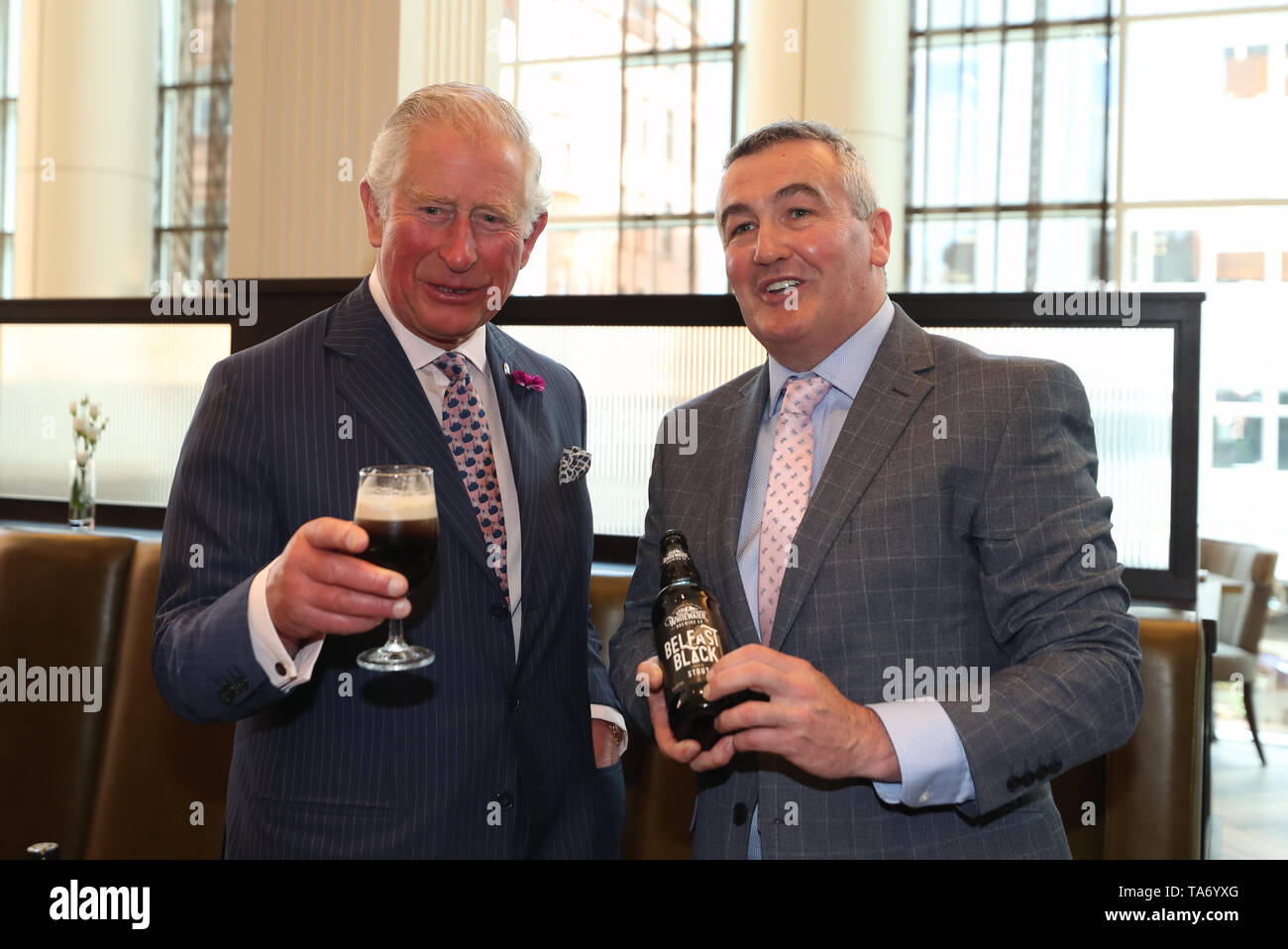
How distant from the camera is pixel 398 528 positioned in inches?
54.8

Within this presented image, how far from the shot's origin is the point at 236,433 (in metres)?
1.70

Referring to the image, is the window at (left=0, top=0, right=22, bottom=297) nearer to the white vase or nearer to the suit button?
the white vase

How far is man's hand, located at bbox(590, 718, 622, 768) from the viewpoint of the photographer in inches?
78.3

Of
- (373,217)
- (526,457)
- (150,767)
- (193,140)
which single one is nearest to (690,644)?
(526,457)

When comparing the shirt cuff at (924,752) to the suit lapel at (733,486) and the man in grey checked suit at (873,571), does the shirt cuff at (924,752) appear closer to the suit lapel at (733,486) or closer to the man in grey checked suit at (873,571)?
the man in grey checked suit at (873,571)

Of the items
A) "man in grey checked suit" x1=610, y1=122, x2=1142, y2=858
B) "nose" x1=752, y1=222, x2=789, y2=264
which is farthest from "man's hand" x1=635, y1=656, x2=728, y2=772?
"nose" x1=752, y1=222, x2=789, y2=264

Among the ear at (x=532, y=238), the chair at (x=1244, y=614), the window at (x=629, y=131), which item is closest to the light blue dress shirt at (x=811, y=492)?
the ear at (x=532, y=238)

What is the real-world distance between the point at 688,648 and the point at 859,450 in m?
0.43

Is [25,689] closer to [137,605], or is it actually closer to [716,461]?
[137,605]

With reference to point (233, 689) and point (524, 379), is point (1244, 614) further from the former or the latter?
point (233, 689)

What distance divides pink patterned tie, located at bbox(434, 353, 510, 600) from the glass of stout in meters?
0.32

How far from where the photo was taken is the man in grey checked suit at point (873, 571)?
1.48 m

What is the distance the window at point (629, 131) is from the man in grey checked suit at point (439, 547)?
27.7ft
